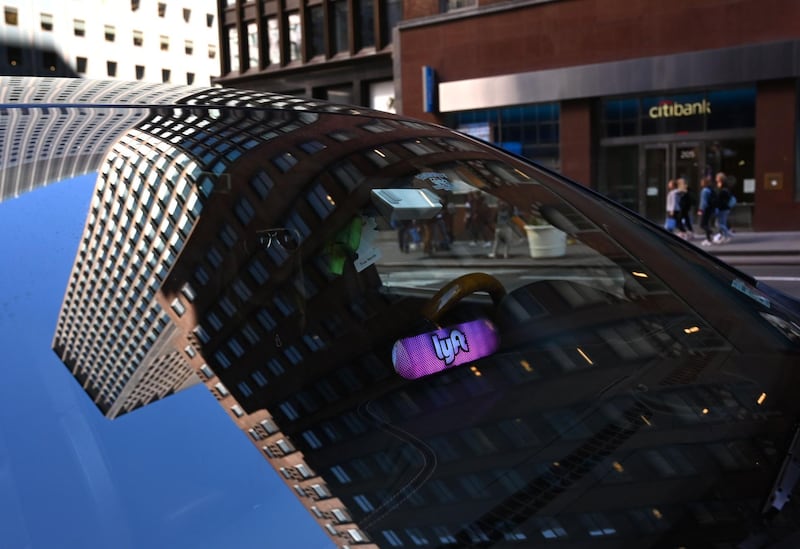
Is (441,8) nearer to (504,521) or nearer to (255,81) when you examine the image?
(255,81)

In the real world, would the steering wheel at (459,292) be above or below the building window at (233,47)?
below

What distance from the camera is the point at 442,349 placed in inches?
78.0

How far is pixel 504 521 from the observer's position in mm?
1310

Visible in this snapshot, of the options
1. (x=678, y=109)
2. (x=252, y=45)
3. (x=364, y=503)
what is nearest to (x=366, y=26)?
(x=252, y=45)

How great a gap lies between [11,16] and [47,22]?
3053 millimetres

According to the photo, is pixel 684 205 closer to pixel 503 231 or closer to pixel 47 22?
pixel 503 231

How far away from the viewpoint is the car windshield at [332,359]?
125 cm

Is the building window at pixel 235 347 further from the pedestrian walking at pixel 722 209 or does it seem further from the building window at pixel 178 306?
the pedestrian walking at pixel 722 209

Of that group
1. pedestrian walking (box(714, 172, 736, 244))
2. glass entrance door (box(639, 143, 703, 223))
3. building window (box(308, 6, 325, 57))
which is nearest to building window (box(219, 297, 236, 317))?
pedestrian walking (box(714, 172, 736, 244))

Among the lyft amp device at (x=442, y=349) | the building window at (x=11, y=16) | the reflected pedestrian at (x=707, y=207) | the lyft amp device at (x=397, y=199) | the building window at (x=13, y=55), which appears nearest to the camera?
the lyft amp device at (x=442, y=349)

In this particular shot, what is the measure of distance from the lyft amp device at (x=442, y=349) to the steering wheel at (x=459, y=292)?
0.38ft

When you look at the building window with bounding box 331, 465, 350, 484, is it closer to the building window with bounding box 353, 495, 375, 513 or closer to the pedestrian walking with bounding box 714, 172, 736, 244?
the building window with bounding box 353, 495, 375, 513

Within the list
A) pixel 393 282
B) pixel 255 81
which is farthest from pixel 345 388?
pixel 255 81

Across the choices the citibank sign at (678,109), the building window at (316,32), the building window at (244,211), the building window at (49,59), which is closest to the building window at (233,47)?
the building window at (316,32)
